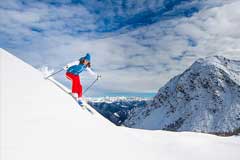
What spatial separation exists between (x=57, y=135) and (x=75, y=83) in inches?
220

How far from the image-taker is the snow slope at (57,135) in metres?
6.52

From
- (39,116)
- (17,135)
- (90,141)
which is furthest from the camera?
(90,141)

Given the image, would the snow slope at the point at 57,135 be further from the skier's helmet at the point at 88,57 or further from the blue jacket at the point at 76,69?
the skier's helmet at the point at 88,57

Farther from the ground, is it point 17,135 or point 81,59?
point 81,59

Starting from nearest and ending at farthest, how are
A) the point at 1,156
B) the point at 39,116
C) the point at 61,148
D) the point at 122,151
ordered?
the point at 1,156 → the point at 61,148 → the point at 39,116 → the point at 122,151

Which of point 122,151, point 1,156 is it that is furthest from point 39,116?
point 122,151

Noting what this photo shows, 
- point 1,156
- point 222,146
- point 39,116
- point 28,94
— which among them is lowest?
point 222,146

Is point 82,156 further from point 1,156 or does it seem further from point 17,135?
point 1,156

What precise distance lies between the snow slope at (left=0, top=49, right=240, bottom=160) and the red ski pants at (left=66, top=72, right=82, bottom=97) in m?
1.63

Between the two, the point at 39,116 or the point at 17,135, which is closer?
the point at 17,135

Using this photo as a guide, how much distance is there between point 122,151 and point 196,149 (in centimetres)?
419

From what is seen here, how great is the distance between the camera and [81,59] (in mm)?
13320

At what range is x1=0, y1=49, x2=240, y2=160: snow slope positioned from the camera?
6.52 meters

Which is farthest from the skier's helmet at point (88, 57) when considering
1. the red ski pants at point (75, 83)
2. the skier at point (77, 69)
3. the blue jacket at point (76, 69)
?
the red ski pants at point (75, 83)
